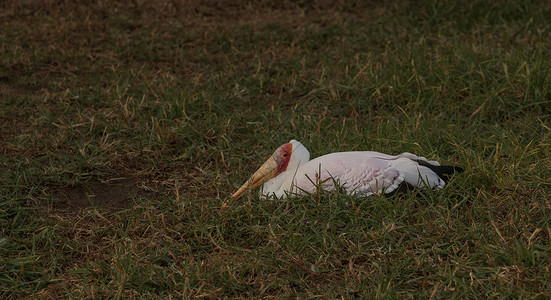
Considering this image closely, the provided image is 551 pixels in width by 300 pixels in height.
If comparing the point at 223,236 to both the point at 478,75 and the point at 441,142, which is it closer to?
the point at 441,142

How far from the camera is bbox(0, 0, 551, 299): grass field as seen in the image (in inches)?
105

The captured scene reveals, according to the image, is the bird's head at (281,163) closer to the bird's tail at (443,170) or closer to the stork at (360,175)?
the stork at (360,175)

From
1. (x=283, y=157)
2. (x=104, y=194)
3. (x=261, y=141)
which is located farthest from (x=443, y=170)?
(x=104, y=194)

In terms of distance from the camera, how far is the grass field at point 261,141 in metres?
2.66

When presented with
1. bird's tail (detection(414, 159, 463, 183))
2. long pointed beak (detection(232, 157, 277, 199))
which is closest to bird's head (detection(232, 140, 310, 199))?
long pointed beak (detection(232, 157, 277, 199))

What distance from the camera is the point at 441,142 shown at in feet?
12.0

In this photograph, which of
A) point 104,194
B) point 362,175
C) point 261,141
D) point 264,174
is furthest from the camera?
point 261,141

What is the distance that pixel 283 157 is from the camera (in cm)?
324

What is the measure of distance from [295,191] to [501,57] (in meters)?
2.14

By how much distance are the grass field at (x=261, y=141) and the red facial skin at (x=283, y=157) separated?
8.9 inches

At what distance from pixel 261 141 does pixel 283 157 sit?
2.04 feet

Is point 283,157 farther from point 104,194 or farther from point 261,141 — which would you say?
point 104,194

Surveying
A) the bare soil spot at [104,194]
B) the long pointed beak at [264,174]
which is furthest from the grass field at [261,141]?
the long pointed beak at [264,174]

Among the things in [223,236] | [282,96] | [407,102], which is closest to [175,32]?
[282,96]
